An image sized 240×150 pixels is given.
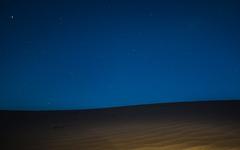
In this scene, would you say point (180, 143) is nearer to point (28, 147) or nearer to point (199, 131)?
point (199, 131)

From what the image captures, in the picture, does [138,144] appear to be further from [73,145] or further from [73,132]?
[73,132]

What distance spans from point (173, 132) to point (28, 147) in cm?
338

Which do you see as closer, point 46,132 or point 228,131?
point 228,131

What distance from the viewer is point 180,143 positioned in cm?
570

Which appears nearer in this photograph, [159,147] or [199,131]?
[159,147]

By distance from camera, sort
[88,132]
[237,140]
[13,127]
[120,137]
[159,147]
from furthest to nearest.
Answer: [13,127], [88,132], [120,137], [237,140], [159,147]

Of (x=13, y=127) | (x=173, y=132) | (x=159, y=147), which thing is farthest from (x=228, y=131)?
(x=13, y=127)

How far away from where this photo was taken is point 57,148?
5.85 meters

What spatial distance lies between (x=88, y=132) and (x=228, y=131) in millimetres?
3520

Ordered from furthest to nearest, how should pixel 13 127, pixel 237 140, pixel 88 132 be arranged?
1. pixel 13 127
2. pixel 88 132
3. pixel 237 140

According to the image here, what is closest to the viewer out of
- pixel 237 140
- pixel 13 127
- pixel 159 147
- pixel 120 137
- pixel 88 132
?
pixel 159 147

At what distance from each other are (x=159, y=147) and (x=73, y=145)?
6.00 feet

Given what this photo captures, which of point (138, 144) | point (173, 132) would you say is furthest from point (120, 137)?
point (173, 132)

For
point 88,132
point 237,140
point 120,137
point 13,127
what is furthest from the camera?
point 13,127
